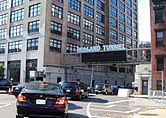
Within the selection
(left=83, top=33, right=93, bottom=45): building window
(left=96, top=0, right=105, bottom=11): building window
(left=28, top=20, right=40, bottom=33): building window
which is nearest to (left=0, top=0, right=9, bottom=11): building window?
(left=28, top=20, right=40, bottom=33): building window

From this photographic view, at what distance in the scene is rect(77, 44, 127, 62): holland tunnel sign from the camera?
154 ft

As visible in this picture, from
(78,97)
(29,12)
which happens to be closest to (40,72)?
(29,12)

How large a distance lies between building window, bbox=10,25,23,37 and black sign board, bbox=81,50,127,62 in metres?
13.6

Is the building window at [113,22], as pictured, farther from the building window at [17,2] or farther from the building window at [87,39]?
the building window at [17,2]

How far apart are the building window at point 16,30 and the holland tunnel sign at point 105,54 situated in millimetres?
12753

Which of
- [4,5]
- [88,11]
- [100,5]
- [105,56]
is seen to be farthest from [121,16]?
[4,5]

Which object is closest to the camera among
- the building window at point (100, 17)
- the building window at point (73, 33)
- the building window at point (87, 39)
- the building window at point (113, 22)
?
the building window at point (73, 33)

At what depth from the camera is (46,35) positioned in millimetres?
48844

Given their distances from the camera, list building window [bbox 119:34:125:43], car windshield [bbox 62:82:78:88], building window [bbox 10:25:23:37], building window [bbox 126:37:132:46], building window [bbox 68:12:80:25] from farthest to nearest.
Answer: building window [bbox 126:37:132:46] < building window [bbox 119:34:125:43] < building window [bbox 68:12:80:25] < building window [bbox 10:25:23:37] < car windshield [bbox 62:82:78:88]

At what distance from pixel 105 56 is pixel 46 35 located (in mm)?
11525

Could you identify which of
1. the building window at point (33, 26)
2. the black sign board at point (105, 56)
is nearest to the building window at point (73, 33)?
the black sign board at point (105, 56)

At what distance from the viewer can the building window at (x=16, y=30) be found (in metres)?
53.6

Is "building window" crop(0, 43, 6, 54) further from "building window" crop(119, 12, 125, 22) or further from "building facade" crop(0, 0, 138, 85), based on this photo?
"building window" crop(119, 12, 125, 22)

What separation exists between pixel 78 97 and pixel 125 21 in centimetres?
6353
